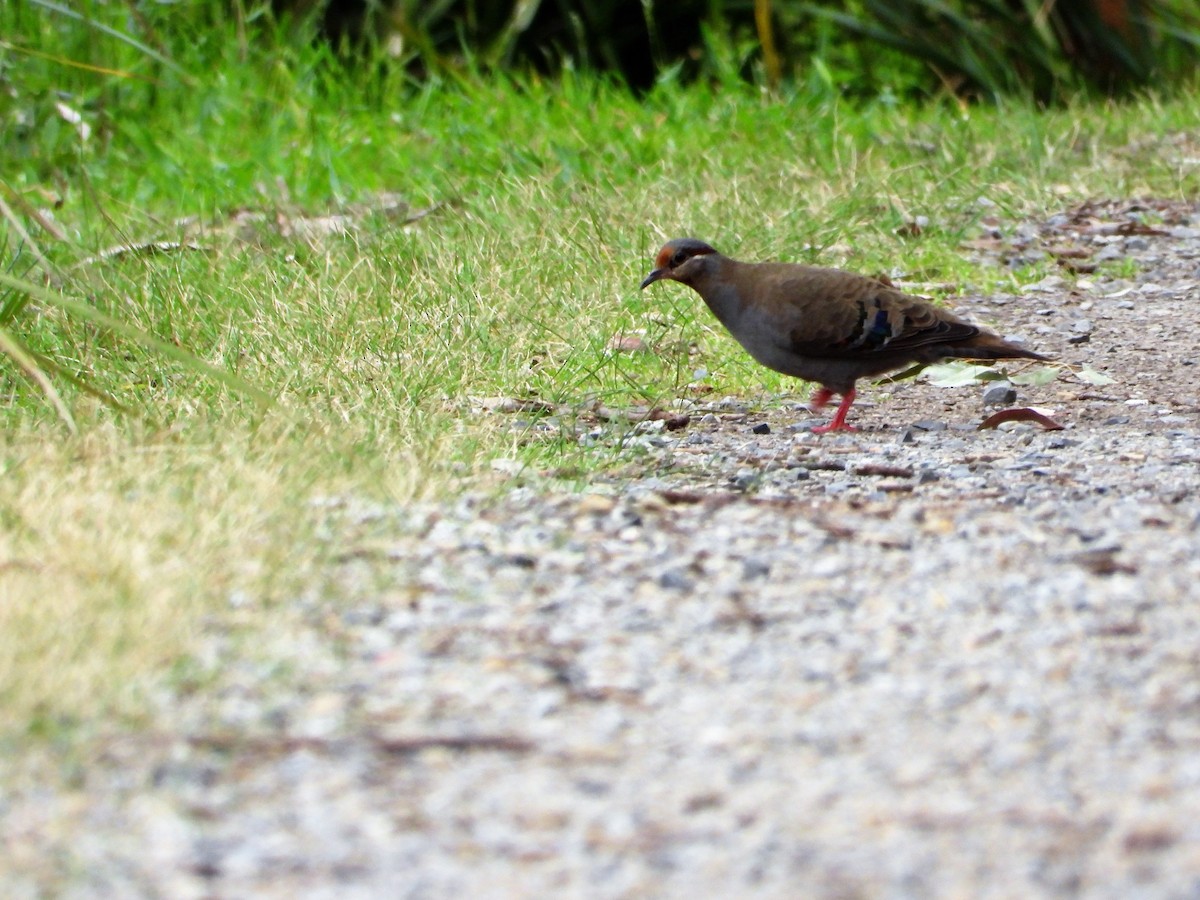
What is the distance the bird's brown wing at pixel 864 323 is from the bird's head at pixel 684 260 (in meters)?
0.39

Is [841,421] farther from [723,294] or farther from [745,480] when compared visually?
[745,480]

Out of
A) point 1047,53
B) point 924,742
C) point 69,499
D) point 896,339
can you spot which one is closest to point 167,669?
point 69,499

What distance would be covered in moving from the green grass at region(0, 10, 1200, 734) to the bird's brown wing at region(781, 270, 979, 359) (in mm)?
507

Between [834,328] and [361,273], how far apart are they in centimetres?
174

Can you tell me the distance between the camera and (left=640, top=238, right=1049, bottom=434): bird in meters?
5.29

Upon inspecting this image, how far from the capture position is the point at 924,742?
2648mm

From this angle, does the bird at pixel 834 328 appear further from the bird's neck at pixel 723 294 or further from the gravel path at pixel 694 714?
the gravel path at pixel 694 714

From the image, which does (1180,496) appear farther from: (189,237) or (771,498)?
(189,237)

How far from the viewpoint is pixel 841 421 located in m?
5.23

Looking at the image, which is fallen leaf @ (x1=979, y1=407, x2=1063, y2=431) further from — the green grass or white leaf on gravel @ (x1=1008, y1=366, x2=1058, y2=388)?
the green grass

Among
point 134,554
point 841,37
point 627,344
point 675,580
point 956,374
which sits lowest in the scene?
point 956,374

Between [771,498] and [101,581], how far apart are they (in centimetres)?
155

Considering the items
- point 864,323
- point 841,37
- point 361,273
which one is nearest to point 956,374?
point 864,323

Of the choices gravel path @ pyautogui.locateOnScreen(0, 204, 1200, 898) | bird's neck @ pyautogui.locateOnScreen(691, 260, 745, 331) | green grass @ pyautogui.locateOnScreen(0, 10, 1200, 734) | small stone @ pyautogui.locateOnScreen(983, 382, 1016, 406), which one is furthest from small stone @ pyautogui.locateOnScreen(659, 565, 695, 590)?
small stone @ pyautogui.locateOnScreen(983, 382, 1016, 406)
